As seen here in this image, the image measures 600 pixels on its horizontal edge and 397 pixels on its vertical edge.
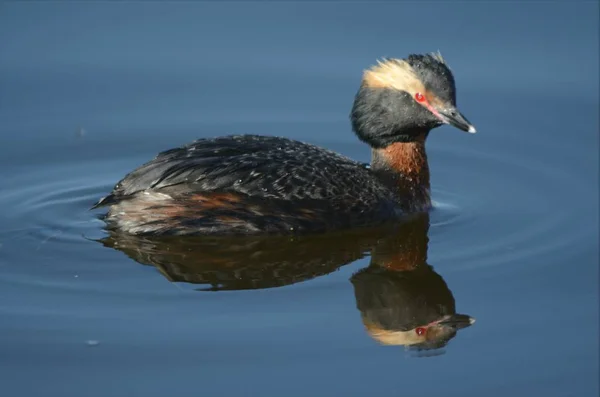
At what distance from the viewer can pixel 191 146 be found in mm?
10023

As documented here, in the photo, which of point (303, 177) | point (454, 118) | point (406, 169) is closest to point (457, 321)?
point (303, 177)

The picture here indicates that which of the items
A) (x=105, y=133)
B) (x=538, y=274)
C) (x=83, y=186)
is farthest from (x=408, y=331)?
(x=105, y=133)

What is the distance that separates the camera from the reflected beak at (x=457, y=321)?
8.65 m

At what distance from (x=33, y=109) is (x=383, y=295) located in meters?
4.43

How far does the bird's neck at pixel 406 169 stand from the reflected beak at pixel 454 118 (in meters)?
0.55

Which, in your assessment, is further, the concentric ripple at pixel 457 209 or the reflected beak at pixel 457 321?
the concentric ripple at pixel 457 209

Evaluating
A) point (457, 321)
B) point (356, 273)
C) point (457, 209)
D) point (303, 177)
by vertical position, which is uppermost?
point (303, 177)

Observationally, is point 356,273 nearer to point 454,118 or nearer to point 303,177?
point 303,177

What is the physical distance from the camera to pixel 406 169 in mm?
10625

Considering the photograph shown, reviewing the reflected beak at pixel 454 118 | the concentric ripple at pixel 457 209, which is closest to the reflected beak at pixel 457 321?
the concentric ripple at pixel 457 209

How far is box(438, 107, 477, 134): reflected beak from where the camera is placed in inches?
394

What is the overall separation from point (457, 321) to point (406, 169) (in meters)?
2.19

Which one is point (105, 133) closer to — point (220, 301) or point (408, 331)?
point (220, 301)

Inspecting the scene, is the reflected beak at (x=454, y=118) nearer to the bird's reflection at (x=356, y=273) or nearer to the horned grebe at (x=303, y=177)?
the horned grebe at (x=303, y=177)
